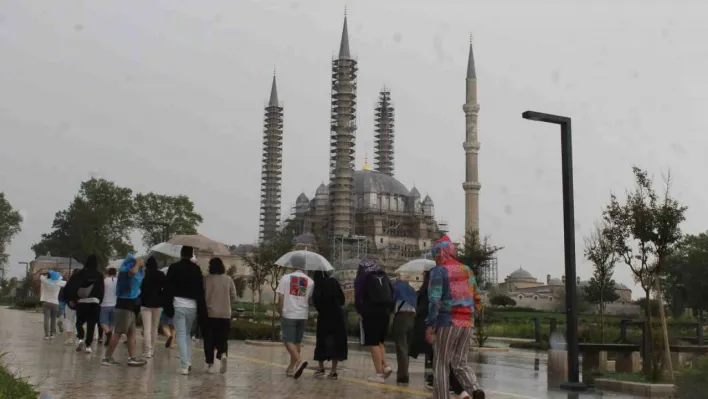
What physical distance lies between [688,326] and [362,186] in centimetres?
6225

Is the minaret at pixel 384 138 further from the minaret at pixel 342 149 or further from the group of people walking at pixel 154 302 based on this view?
the group of people walking at pixel 154 302

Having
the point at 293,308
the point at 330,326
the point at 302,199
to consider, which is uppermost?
the point at 302,199

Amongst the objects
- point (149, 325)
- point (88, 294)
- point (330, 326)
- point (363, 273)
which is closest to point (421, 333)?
point (363, 273)

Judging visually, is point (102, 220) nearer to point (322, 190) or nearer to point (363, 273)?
point (322, 190)

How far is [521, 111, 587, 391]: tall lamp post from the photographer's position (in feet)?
38.3

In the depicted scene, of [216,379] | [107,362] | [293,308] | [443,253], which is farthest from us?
[107,362]

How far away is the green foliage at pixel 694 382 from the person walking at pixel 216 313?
620 centimetres

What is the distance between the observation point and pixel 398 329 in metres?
12.0

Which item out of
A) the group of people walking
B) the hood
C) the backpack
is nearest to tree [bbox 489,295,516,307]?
the group of people walking

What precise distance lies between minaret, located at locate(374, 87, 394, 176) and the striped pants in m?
104

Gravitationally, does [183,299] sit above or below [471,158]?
below

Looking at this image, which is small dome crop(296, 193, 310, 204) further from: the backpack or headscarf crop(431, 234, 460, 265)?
headscarf crop(431, 234, 460, 265)

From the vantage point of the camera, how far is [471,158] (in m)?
91.8

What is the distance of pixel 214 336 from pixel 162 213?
7181 cm
